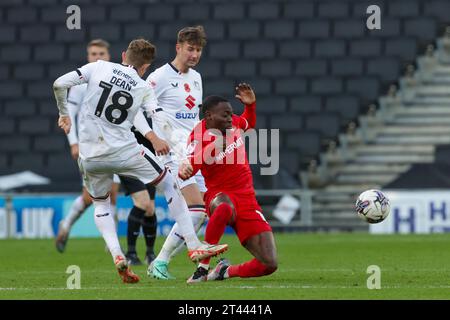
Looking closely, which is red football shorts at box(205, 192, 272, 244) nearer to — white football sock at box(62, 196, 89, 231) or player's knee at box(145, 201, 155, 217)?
player's knee at box(145, 201, 155, 217)

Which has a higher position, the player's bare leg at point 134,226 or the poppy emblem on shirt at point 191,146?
the poppy emblem on shirt at point 191,146

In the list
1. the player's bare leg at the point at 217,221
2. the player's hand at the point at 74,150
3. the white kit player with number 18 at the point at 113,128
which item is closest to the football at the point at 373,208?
the player's bare leg at the point at 217,221

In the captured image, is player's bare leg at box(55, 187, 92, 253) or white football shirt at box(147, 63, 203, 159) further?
player's bare leg at box(55, 187, 92, 253)

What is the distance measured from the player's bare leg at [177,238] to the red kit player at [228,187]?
47cm

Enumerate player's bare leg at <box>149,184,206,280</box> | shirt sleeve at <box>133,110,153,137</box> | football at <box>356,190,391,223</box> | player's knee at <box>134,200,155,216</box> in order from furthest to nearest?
player's knee at <box>134,200,155,216</box>
football at <box>356,190,391,223</box>
player's bare leg at <box>149,184,206,280</box>
shirt sleeve at <box>133,110,153,137</box>

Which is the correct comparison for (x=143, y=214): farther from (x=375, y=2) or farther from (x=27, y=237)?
(x=375, y=2)

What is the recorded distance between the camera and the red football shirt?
866 cm

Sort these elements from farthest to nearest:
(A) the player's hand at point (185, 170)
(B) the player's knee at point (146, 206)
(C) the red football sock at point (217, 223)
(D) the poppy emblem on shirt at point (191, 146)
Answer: (B) the player's knee at point (146, 206) → (D) the poppy emblem on shirt at point (191, 146) → (C) the red football sock at point (217, 223) → (A) the player's hand at point (185, 170)

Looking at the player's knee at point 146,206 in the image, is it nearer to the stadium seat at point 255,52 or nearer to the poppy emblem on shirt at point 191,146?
the poppy emblem on shirt at point 191,146

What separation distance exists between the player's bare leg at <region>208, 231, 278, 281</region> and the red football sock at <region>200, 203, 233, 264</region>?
34 centimetres

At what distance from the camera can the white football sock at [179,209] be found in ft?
28.7

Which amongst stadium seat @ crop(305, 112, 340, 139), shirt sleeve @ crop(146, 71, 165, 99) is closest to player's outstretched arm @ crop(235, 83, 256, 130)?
shirt sleeve @ crop(146, 71, 165, 99)

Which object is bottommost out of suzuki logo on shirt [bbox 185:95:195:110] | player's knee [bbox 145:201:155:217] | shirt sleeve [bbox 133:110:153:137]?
player's knee [bbox 145:201:155:217]
